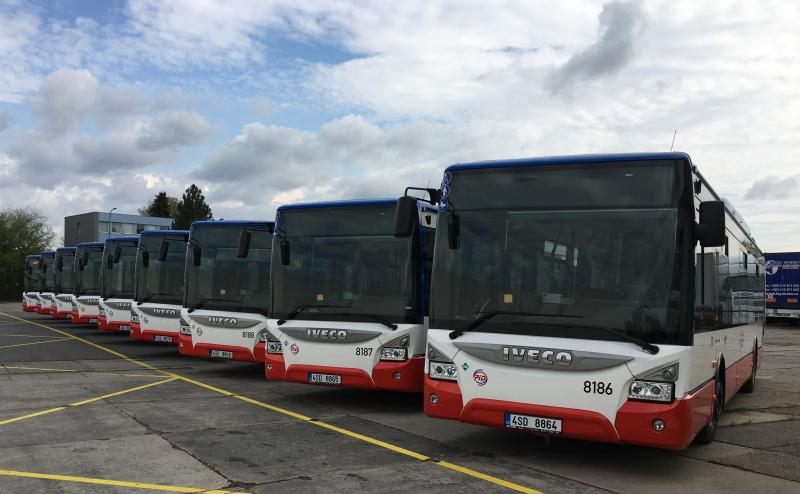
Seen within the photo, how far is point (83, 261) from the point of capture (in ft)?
80.3

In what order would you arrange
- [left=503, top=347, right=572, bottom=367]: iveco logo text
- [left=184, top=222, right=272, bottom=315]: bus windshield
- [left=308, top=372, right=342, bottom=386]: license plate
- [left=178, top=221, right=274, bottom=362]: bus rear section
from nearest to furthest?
[left=503, top=347, right=572, bottom=367]: iveco logo text
[left=308, top=372, right=342, bottom=386]: license plate
[left=178, top=221, right=274, bottom=362]: bus rear section
[left=184, top=222, right=272, bottom=315]: bus windshield

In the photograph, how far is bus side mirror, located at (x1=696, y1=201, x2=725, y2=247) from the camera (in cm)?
615

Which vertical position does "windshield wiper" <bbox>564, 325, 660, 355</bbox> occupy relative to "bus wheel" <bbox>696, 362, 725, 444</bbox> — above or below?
above

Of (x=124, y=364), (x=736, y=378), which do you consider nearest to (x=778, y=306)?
(x=736, y=378)

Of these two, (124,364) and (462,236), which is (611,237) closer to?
(462,236)

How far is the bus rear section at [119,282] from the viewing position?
20.5 m

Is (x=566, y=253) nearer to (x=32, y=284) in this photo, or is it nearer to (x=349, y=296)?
(x=349, y=296)

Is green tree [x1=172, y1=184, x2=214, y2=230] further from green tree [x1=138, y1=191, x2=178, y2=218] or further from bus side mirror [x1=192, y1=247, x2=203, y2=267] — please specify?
bus side mirror [x1=192, y1=247, x2=203, y2=267]

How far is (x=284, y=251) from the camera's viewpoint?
10.7 meters

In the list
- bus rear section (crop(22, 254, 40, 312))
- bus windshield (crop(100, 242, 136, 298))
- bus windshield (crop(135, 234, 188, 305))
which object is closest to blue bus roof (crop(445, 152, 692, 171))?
bus windshield (crop(135, 234, 188, 305))

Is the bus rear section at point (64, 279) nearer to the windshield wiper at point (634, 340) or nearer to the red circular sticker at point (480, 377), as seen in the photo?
the red circular sticker at point (480, 377)

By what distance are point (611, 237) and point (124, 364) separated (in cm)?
1237

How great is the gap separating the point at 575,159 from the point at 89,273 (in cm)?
2137

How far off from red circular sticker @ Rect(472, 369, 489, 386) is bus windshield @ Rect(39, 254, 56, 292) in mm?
27706
